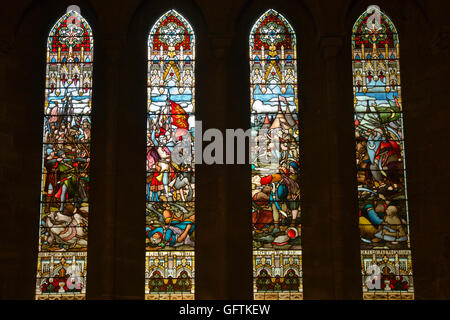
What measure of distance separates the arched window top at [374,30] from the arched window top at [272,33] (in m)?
1.19

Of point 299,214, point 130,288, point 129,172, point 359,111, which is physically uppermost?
point 359,111

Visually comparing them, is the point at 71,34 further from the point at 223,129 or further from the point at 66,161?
the point at 223,129

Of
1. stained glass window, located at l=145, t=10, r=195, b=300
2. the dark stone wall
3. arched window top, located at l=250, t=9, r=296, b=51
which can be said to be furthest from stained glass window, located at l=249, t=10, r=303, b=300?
stained glass window, located at l=145, t=10, r=195, b=300

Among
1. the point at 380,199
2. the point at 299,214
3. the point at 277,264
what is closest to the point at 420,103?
the point at 380,199

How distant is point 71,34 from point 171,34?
185 centimetres

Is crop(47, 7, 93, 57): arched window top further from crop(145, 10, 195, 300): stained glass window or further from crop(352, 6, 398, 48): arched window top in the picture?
crop(352, 6, 398, 48): arched window top

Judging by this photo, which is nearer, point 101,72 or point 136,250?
point 136,250

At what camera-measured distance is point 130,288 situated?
11711mm

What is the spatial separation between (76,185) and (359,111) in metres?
5.15

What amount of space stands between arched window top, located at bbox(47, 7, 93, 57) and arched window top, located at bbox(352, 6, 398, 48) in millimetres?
4903

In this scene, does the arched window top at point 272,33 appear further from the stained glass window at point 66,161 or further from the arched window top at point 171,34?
the stained glass window at point 66,161

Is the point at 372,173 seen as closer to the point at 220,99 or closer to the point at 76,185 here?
the point at 220,99

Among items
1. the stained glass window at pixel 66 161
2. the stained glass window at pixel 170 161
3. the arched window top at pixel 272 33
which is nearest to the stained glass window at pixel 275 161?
the arched window top at pixel 272 33

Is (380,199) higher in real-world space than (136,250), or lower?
higher
